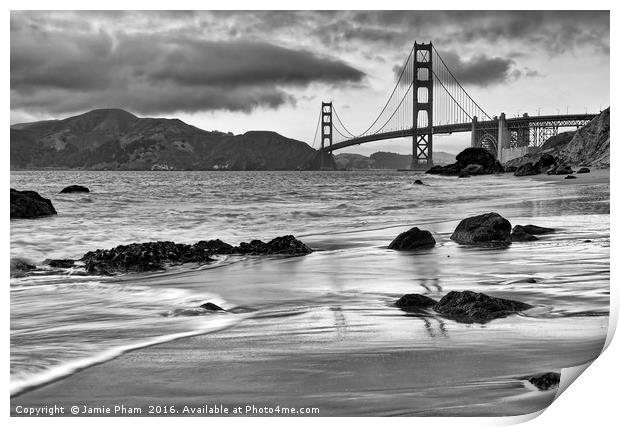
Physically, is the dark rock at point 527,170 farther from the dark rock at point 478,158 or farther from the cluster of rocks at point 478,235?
the cluster of rocks at point 478,235

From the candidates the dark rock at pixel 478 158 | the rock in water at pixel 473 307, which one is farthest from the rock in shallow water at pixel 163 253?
the dark rock at pixel 478 158

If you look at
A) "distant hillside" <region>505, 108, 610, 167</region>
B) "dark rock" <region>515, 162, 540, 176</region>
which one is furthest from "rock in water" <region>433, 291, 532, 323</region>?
"dark rock" <region>515, 162, 540, 176</region>

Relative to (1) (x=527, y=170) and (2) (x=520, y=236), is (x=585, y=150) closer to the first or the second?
(1) (x=527, y=170)

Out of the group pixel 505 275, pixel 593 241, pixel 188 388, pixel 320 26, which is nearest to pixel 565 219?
pixel 593 241

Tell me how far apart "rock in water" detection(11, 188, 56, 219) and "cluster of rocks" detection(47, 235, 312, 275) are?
184 cm

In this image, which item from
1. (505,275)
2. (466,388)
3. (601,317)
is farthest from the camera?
(505,275)

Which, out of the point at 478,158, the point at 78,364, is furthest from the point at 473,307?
the point at 478,158

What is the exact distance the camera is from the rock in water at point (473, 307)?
124 inches

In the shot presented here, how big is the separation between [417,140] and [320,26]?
21.7 feet

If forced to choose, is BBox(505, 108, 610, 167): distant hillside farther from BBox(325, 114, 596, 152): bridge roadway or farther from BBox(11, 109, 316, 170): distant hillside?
BBox(11, 109, 316, 170): distant hillside

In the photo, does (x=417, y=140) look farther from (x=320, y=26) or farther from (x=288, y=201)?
(x=320, y=26)

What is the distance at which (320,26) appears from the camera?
12.3 ft

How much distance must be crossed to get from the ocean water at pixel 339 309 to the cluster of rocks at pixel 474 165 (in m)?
8.66

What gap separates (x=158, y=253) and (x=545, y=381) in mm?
2977
